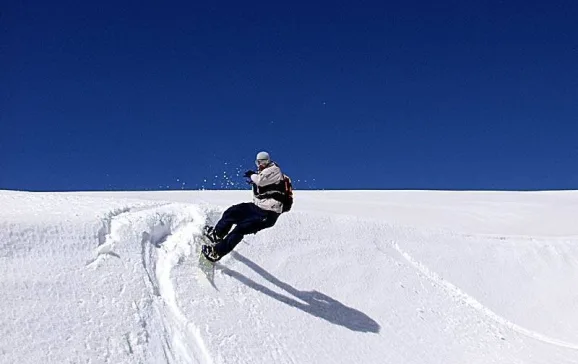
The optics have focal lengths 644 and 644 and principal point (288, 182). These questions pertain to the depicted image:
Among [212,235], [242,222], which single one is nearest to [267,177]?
[242,222]

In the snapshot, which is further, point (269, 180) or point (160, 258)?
point (269, 180)

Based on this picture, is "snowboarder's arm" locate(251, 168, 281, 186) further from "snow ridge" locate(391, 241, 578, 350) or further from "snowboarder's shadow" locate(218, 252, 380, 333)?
"snow ridge" locate(391, 241, 578, 350)

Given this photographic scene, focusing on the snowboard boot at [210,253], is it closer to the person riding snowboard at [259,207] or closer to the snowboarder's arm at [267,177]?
the person riding snowboard at [259,207]

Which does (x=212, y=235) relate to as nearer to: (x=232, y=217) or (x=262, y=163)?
(x=232, y=217)

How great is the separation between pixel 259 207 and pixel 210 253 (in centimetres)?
76

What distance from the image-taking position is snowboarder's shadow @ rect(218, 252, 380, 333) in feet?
24.5

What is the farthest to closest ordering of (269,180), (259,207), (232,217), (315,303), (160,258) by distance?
(315,303), (232,217), (259,207), (269,180), (160,258)

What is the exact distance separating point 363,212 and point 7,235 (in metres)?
10.4

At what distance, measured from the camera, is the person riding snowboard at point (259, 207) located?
7.11 metres

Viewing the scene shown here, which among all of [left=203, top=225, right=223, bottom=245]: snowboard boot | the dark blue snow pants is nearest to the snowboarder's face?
the dark blue snow pants

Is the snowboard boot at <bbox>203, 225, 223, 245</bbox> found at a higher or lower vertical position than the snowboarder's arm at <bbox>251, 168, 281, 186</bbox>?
lower

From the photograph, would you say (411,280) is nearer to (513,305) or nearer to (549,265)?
(513,305)

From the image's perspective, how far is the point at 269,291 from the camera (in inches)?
295

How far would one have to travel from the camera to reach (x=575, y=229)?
1531 cm
